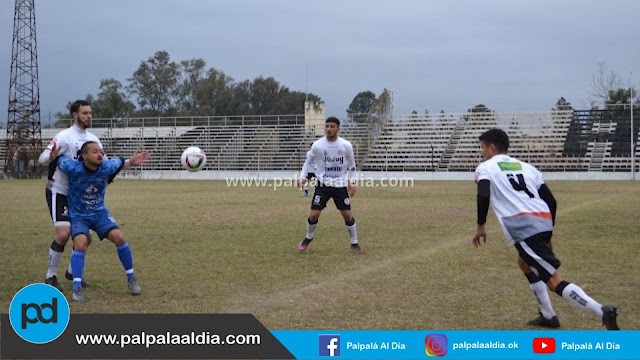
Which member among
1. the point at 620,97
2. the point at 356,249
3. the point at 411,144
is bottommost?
the point at 356,249

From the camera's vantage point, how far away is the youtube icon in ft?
16.4

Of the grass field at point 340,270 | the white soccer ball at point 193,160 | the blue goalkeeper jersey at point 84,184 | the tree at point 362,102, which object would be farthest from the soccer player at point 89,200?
the tree at point 362,102

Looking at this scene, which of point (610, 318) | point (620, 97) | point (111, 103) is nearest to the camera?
point (610, 318)

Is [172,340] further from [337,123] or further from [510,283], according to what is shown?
[337,123]

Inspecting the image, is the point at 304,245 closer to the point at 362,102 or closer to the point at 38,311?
the point at 38,311

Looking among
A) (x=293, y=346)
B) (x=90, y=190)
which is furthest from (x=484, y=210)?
(x=90, y=190)

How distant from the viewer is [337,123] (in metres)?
10.6

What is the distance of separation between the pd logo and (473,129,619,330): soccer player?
3613 mm

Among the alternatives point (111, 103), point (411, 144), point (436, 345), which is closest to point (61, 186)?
point (436, 345)

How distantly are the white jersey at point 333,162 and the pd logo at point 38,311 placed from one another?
591 centimetres

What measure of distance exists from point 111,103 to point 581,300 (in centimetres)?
8221

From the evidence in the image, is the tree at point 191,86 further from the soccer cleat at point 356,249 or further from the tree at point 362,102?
the soccer cleat at point 356,249

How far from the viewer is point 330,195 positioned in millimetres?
10930

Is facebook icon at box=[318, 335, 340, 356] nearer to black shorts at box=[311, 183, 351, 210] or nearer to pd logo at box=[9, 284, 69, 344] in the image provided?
pd logo at box=[9, 284, 69, 344]
